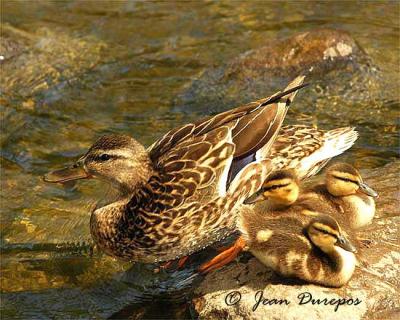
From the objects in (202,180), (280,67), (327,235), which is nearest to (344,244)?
(327,235)

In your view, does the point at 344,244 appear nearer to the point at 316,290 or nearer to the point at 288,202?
the point at 316,290

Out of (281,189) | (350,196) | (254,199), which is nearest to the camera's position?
(281,189)

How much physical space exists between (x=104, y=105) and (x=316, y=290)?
A: 4020mm

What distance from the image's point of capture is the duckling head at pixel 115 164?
5.34 m

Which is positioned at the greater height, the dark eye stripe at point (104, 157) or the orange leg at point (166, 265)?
the dark eye stripe at point (104, 157)

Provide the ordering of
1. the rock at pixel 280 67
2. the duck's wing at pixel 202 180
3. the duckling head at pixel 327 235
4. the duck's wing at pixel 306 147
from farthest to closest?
the rock at pixel 280 67 → the duck's wing at pixel 306 147 → the duck's wing at pixel 202 180 → the duckling head at pixel 327 235

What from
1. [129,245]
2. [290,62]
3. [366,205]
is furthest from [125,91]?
[366,205]

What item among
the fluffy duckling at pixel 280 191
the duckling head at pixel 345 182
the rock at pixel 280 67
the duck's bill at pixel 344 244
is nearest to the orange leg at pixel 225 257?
the fluffy duckling at pixel 280 191

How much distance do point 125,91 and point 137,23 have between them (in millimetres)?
1677

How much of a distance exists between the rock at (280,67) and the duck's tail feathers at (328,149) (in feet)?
6.64

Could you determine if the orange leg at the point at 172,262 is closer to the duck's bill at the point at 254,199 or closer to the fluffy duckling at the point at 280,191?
the duck's bill at the point at 254,199

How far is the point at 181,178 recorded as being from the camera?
512 centimetres

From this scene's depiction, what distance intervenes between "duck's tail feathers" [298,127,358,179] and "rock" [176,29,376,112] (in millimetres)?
2024

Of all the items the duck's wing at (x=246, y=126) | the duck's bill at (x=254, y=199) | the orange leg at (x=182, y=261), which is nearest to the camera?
the duck's bill at (x=254, y=199)
